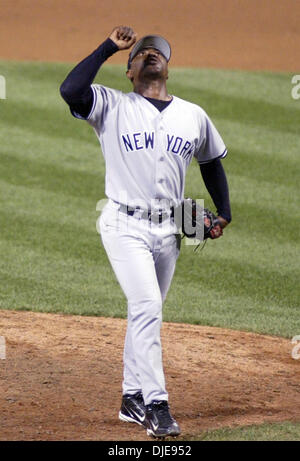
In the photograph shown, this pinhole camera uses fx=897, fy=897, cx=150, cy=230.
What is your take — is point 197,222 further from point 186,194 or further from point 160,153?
point 186,194

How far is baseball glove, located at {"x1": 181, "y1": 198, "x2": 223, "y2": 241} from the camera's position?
15.7 ft

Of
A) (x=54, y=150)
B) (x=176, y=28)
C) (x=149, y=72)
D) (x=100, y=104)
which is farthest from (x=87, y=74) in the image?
(x=176, y=28)

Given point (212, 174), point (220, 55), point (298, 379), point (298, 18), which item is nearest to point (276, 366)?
point (298, 379)

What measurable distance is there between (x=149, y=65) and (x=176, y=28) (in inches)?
443

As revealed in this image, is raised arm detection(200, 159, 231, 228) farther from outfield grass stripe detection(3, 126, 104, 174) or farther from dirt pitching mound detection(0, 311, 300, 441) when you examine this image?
outfield grass stripe detection(3, 126, 104, 174)

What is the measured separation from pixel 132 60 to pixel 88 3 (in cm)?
1202

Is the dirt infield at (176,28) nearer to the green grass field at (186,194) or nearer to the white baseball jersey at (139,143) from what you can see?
the green grass field at (186,194)

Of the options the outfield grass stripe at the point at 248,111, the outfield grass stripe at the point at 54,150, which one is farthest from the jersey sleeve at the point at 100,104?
the outfield grass stripe at the point at 248,111

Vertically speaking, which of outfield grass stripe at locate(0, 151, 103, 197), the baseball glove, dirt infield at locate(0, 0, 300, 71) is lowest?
the baseball glove

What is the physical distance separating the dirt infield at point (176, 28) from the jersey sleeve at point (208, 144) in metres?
9.40

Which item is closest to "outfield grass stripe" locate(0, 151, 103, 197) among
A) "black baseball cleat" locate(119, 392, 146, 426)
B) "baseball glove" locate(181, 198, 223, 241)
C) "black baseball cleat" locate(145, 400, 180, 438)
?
"baseball glove" locate(181, 198, 223, 241)

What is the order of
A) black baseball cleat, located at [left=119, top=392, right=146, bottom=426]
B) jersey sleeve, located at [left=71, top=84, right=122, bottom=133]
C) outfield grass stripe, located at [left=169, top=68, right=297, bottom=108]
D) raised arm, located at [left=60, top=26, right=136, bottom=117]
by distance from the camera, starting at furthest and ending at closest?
outfield grass stripe, located at [left=169, top=68, right=297, bottom=108] < black baseball cleat, located at [left=119, top=392, right=146, bottom=426] < jersey sleeve, located at [left=71, top=84, right=122, bottom=133] < raised arm, located at [left=60, top=26, right=136, bottom=117]

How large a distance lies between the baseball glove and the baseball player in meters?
0.08

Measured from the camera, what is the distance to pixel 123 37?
4.52 m
